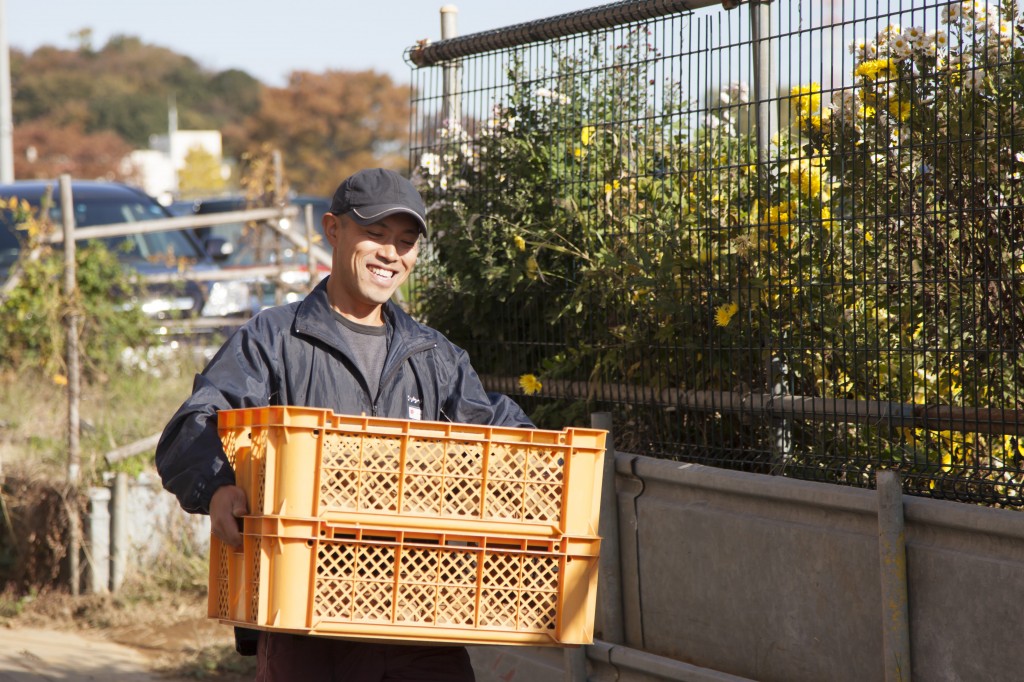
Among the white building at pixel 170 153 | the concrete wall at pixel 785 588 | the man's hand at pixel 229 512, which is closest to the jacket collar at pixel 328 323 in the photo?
the man's hand at pixel 229 512

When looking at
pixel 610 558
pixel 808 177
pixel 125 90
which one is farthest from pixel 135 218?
pixel 125 90

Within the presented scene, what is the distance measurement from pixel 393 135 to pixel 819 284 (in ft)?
159

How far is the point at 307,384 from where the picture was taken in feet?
10.8

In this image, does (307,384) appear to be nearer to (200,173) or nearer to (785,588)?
(785,588)

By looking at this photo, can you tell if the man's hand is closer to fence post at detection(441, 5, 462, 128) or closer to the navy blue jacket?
the navy blue jacket

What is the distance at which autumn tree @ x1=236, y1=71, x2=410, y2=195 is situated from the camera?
49.3 metres

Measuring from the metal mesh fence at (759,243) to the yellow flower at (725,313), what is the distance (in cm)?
1

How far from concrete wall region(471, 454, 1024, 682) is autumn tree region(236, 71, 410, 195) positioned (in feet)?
147

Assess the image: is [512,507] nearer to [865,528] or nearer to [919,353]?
[865,528]

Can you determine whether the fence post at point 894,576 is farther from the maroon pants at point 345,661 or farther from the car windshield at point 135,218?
the car windshield at point 135,218

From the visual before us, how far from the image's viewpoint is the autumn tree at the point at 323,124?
49.3m

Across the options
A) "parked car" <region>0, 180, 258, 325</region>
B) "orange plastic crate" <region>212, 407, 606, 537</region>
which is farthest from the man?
"parked car" <region>0, 180, 258, 325</region>

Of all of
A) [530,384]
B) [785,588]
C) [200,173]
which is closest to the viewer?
[785,588]

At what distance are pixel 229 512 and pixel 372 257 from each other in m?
0.84
